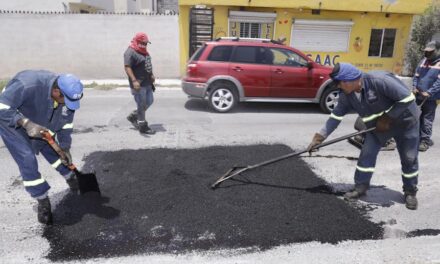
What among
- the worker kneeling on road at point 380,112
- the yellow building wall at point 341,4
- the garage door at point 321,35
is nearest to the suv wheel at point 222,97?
the worker kneeling on road at point 380,112

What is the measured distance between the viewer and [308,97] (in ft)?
29.2

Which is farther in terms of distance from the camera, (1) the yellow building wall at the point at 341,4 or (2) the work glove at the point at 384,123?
(1) the yellow building wall at the point at 341,4

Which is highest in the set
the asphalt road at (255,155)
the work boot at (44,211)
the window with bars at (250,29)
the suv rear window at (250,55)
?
the window with bars at (250,29)

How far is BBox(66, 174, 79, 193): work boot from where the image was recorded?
4.25m

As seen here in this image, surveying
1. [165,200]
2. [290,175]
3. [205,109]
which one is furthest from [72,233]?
[205,109]

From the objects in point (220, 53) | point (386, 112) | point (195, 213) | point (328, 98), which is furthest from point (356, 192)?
point (220, 53)

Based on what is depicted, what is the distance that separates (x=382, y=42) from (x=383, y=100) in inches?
518

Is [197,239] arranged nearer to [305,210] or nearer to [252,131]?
[305,210]

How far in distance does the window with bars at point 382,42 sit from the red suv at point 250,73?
7974 millimetres

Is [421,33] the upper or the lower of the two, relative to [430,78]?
upper

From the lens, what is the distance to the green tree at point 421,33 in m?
14.0

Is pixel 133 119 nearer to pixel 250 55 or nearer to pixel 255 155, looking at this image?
pixel 255 155

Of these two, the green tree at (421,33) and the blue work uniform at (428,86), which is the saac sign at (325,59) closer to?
the green tree at (421,33)

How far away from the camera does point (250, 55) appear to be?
28.5 ft
